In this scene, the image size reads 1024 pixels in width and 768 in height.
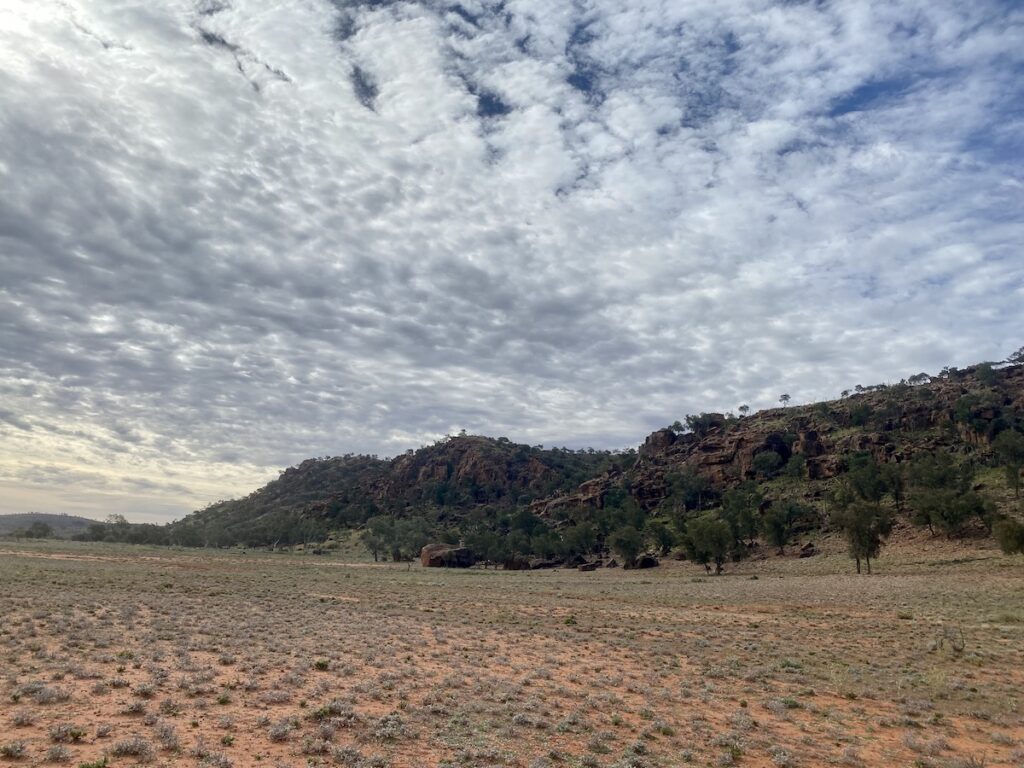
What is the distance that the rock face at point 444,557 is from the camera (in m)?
104

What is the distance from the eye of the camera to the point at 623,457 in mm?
185625

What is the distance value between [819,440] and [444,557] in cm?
8147

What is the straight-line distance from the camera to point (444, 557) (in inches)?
4092

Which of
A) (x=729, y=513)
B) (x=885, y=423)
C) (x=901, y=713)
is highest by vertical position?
(x=885, y=423)

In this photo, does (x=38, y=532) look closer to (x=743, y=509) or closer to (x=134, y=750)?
(x=743, y=509)

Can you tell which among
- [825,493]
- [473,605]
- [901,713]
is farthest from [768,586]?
[825,493]

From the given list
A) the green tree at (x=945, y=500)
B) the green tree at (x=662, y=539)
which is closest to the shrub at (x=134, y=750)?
the green tree at (x=945, y=500)

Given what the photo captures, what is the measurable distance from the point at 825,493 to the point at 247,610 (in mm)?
103517

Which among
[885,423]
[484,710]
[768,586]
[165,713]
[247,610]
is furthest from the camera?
[885,423]

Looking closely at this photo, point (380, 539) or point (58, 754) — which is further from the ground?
point (380, 539)

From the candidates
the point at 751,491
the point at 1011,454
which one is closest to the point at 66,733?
the point at 1011,454

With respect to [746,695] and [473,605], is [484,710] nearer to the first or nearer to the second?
[746,695]

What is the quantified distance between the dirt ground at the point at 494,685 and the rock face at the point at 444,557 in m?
71.5

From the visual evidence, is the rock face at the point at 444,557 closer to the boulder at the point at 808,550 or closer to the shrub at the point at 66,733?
the boulder at the point at 808,550
